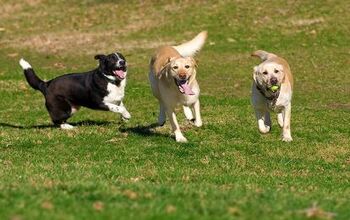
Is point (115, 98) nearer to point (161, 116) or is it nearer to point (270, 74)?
point (161, 116)

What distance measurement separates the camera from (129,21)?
3450 centimetres

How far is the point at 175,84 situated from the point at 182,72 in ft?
1.79

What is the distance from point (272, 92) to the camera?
1235 centimetres

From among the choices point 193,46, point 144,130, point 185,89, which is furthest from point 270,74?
point 144,130

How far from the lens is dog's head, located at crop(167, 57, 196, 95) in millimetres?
12008

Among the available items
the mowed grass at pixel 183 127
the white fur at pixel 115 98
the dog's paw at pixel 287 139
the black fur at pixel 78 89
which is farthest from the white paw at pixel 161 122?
the dog's paw at pixel 287 139

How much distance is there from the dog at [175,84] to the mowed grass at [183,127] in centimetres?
46

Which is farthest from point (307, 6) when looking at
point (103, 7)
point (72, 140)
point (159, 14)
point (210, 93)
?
point (72, 140)

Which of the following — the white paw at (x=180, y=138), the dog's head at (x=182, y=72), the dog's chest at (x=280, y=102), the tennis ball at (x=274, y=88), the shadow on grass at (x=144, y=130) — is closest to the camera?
the dog's head at (x=182, y=72)

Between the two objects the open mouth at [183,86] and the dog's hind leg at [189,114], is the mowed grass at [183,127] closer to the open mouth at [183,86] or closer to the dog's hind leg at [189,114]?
the dog's hind leg at [189,114]

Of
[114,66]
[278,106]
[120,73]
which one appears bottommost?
[278,106]

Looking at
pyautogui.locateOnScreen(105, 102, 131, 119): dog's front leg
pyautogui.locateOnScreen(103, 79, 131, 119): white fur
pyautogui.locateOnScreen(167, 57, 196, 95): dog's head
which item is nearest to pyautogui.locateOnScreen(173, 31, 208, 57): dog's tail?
pyautogui.locateOnScreen(103, 79, 131, 119): white fur

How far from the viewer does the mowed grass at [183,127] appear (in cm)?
651

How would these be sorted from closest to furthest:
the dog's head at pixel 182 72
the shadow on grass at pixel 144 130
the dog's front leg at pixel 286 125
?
the dog's head at pixel 182 72 → the dog's front leg at pixel 286 125 → the shadow on grass at pixel 144 130
